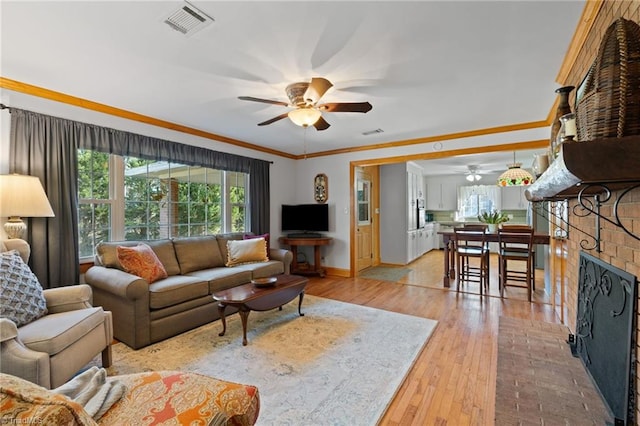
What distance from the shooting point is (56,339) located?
1785 mm

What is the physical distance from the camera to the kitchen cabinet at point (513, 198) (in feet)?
26.1

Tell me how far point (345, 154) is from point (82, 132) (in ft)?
12.7

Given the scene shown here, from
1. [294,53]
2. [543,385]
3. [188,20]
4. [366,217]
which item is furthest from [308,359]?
[366,217]

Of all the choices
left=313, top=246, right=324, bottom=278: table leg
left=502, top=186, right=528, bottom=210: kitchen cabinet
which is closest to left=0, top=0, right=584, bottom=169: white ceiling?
left=313, top=246, right=324, bottom=278: table leg

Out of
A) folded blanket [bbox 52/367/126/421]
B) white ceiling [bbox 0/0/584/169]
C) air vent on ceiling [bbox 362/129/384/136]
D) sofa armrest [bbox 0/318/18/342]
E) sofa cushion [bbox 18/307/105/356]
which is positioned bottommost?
sofa cushion [bbox 18/307/105/356]

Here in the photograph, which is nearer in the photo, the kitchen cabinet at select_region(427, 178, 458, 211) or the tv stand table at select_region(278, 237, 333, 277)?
the tv stand table at select_region(278, 237, 333, 277)

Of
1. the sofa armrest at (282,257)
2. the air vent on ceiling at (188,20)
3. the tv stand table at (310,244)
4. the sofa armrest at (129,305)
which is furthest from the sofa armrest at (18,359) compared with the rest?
the tv stand table at (310,244)

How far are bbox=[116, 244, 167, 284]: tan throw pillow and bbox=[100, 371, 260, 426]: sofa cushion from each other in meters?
2.00

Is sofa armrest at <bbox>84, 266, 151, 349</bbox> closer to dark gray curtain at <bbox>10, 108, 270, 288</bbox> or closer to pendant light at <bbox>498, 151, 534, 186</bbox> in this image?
dark gray curtain at <bbox>10, 108, 270, 288</bbox>

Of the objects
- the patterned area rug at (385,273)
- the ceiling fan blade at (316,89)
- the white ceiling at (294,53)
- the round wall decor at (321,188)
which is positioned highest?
the white ceiling at (294,53)

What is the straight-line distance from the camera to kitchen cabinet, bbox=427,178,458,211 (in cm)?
891

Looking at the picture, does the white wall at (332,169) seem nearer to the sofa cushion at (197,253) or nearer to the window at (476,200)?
the sofa cushion at (197,253)

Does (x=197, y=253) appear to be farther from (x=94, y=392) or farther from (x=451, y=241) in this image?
(x=451, y=241)

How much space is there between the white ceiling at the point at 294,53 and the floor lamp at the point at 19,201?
3.07ft
